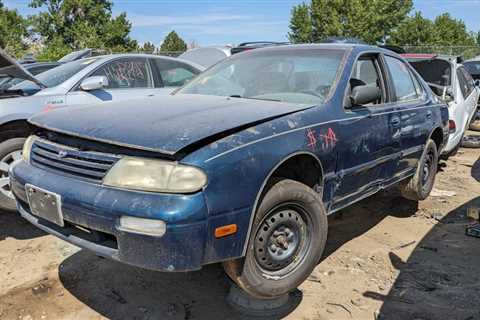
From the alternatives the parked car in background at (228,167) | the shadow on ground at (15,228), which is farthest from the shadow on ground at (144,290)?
the shadow on ground at (15,228)

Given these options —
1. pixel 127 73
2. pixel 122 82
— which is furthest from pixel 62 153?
pixel 127 73

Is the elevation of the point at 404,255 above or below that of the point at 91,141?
below

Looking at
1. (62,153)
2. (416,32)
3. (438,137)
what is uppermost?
(416,32)

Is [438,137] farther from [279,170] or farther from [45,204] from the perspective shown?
[45,204]

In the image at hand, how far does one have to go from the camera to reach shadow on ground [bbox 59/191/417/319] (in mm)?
2881

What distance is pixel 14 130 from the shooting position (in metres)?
4.21

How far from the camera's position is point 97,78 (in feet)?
15.7

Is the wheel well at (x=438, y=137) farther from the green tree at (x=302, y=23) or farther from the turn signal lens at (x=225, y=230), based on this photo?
the green tree at (x=302, y=23)

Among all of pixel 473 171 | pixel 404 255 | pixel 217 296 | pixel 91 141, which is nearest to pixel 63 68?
pixel 91 141

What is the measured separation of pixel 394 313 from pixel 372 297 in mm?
216

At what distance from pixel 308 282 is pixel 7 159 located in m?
2.85

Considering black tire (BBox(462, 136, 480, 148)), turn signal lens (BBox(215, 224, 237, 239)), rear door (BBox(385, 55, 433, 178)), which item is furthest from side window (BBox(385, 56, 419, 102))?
black tire (BBox(462, 136, 480, 148))

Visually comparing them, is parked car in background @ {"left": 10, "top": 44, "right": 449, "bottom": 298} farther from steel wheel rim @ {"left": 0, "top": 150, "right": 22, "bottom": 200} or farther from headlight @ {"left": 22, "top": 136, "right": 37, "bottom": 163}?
steel wheel rim @ {"left": 0, "top": 150, "right": 22, "bottom": 200}

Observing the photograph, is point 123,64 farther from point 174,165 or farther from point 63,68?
point 174,165
